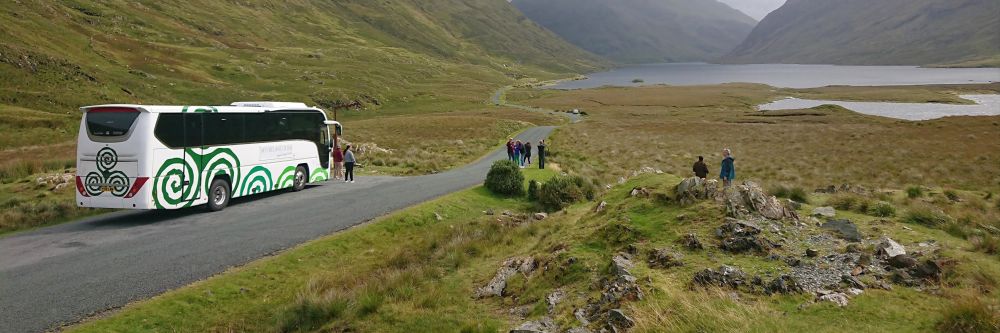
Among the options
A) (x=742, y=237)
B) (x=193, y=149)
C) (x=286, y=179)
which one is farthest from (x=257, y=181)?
(x=742, y=237)

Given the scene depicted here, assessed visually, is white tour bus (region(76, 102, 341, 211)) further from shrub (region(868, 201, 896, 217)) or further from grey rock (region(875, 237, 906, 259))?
shrub (region(868, 201, 896, 217))

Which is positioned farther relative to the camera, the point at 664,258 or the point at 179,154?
the point at 179,154

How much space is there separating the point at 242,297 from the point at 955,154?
54.3m

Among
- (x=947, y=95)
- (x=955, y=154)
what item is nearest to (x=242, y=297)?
(x=955, y=154)

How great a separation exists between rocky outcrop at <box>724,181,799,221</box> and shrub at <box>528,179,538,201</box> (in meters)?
14.0

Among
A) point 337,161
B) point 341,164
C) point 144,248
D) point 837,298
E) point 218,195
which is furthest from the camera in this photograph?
point 341,164

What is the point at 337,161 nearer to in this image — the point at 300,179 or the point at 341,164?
the point at 341,164

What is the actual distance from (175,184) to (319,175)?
957cm

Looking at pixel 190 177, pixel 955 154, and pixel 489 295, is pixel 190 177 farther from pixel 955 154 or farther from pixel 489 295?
pixel 955 154

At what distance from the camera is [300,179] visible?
89.3 ft

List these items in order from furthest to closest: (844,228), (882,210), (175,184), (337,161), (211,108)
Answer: (337,161) < (211,108) < (175,184) < (882,210) < (844,228)

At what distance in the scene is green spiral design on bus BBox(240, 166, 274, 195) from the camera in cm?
2322

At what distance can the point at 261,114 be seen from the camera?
23.9m

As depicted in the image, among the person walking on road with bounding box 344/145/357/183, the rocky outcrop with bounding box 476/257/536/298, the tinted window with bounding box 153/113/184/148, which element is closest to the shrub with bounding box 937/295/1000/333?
the rocky outcrop with bounding box 476/257/536/298
